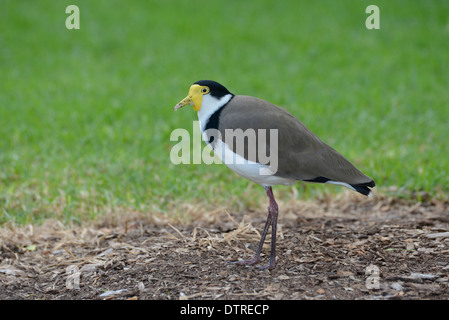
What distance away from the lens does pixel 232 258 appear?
409cm

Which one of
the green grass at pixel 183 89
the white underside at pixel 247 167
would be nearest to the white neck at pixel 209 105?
the white underside at pixel 247 167

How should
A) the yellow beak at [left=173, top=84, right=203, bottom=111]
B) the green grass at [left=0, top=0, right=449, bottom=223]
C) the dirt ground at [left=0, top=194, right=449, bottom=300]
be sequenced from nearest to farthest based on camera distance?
the dirt ground at [left=0, top=194, right=449, bottom=300], the yellow beak at [left=173, top=84, right=203, bottom=111], the green grass at [left=0, top=0, right=449, bottom=223]

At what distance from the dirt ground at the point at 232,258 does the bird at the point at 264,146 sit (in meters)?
0.34

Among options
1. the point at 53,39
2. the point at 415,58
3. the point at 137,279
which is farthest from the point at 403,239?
the point at 53,39

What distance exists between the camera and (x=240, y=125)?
12.4 ft

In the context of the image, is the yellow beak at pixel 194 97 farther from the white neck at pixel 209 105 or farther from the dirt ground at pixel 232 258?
the dirt ground at pixel 232 258

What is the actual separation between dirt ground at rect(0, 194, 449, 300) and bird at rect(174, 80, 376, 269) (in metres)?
0.34

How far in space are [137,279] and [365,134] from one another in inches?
179

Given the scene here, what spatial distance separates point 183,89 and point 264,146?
570 cm

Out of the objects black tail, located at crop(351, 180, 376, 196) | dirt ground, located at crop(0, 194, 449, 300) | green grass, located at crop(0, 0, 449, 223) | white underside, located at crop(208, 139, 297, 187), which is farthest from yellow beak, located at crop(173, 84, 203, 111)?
green grass, located at crop(0, 0, 449, 223)

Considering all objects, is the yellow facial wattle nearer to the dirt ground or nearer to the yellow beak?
the yellow beak

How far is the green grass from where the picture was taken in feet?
19.5

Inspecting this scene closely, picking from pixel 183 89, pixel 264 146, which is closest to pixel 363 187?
pixel 264 146

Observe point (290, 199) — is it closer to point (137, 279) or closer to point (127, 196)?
point (127, 196)
